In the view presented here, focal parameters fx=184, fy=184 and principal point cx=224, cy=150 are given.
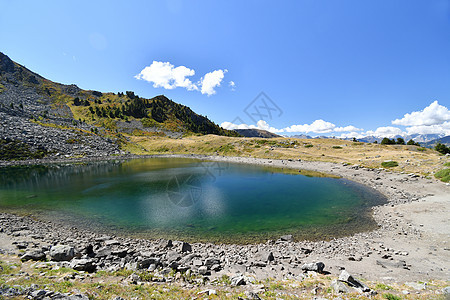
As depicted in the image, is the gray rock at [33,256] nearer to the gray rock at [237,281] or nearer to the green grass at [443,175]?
the gray rock at [237,281]

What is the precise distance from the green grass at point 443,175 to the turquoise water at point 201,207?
12660 millimetres

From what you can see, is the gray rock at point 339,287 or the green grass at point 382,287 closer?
the gray rock at point 339,287

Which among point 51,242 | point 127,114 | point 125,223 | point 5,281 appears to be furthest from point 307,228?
point 127,114

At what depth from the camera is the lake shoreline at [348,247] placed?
11.3 m

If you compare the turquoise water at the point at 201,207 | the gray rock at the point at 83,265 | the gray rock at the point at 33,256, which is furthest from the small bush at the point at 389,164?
the gray rock at the point at 33,256

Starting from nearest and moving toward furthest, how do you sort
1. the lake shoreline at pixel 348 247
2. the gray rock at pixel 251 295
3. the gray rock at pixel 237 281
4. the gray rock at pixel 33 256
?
the gray rock at pixel 251 295, the gray rock at pixel 237 281, the gray rock at pixel 33 256, the lake shoreline at pixel 348 247

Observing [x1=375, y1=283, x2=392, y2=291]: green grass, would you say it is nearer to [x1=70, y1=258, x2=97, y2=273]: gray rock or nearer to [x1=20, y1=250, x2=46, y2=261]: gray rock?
[x1=70, y1=258, x2=97, y2=273]: gray rock

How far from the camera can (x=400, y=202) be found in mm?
25984

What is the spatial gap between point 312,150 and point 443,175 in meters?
51.8

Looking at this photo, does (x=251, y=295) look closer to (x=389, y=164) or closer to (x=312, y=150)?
(x=389, y=164)

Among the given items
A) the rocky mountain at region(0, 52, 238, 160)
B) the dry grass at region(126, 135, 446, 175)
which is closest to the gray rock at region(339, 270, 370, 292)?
the dry grass at region(126, 135, 446, 175)

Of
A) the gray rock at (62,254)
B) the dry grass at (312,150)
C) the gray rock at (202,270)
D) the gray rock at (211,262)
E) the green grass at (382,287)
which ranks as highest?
the dry grass at (312,150)

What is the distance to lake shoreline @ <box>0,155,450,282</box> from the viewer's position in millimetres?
11297

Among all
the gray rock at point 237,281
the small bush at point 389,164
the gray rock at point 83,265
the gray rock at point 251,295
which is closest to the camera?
the gray rock at point 251,295
